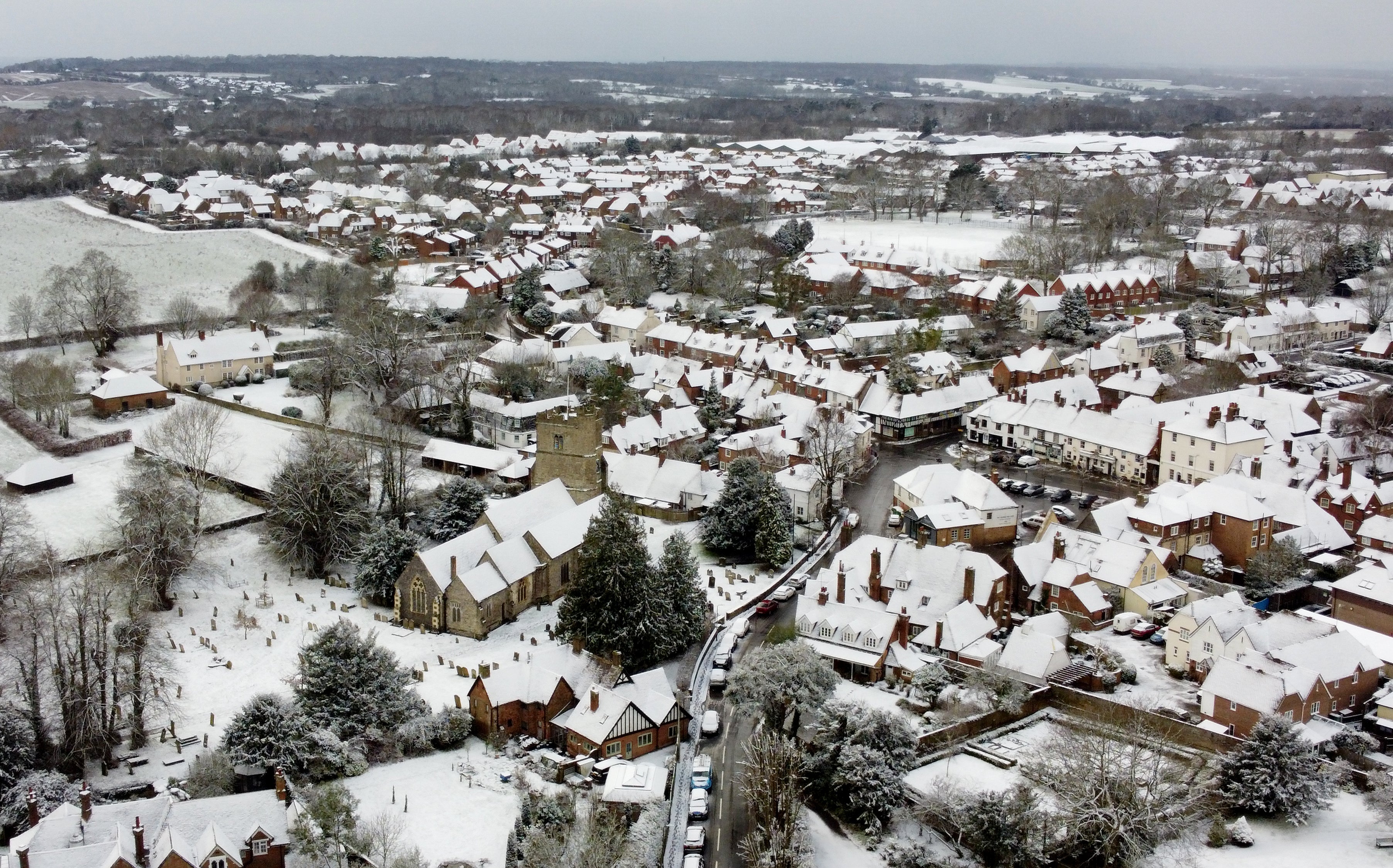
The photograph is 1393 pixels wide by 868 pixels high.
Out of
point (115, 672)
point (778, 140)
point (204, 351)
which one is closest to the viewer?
Answer: point (115, 672)

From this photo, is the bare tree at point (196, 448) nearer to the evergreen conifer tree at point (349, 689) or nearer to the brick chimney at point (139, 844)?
the evergreen conifer tree at point (349, 689)

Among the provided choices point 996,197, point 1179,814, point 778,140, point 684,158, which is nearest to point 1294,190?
point 996,197

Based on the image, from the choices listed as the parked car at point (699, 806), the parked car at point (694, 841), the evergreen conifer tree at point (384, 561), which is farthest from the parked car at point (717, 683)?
the evergreen conifer tree at point (384, 561)

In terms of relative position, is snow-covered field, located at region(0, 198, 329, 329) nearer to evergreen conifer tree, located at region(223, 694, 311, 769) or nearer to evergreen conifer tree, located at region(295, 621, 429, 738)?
evergreen conifer tree, located at region(295, 621, 429, 738)

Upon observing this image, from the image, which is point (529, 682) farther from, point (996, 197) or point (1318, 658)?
point (996, 197)

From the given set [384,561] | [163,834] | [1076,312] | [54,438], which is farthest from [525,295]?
[163,834]

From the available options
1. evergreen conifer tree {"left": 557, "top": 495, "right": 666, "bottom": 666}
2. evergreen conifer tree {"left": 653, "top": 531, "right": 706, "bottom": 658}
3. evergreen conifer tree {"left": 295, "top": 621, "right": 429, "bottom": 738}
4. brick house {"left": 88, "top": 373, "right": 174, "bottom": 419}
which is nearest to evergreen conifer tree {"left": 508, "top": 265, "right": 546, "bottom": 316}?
brick house {"left": 88, "top": 373, "right": 174, "bottom": 419}

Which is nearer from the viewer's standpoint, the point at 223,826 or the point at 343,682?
the point at 223,826
